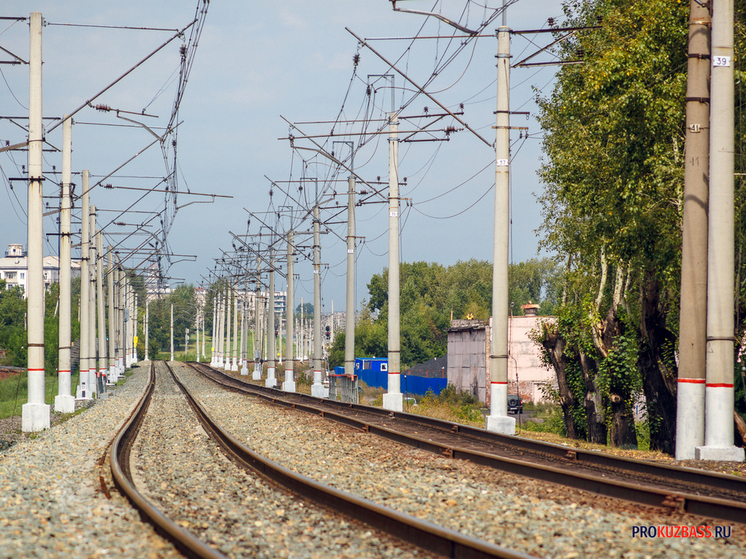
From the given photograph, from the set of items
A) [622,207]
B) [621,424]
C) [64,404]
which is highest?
[622,207]

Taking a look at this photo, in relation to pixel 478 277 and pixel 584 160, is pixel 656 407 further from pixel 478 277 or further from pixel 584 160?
pixel 478 277

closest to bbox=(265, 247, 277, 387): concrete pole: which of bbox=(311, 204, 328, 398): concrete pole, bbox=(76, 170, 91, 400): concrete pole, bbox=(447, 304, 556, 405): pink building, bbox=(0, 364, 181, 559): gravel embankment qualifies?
bbox=(311, 204, 328, 398): concrete pole

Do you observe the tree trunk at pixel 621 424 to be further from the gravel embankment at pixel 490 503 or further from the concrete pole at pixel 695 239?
the gravel embankment at pixel 490 503

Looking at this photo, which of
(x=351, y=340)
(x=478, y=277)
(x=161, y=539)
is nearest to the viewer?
(x=161, y=539)

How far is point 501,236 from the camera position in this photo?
1938 cm

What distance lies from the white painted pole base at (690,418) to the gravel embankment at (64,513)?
1004 cm

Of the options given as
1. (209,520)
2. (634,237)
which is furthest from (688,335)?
(209,520)

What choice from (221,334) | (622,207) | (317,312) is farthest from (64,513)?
(221,334)

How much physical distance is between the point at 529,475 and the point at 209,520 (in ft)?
16.3

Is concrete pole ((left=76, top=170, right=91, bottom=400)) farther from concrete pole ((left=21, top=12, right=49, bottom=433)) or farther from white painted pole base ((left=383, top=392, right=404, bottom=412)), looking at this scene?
white painted pole base ((left=383, top=392, right=404, bottom=412))

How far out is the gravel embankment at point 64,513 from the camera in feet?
23.7

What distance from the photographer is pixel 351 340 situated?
33500 mm

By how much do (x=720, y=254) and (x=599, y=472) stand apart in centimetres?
499

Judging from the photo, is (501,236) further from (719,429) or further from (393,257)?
(393,257)
